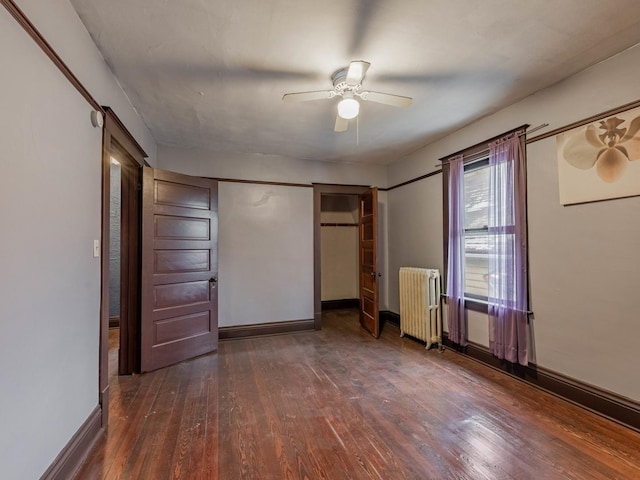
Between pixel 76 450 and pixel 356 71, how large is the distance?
290 cm

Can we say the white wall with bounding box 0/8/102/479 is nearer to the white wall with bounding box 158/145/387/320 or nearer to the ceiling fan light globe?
the ceiling fan light globe

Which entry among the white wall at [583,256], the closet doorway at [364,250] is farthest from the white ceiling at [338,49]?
the closet doorway at [364,250]

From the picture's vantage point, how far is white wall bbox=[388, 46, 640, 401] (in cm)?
213

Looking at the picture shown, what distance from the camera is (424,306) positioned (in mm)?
3824

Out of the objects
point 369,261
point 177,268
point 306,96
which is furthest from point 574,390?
point 177,268

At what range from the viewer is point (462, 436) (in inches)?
80.3

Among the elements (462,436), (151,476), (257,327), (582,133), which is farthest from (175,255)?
(582,133)

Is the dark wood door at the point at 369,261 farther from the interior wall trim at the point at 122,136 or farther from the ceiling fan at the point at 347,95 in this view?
the interior wall trim at the point at 122,136

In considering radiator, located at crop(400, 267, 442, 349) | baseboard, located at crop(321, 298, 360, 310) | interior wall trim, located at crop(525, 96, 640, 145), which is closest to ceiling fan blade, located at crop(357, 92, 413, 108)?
interior wall trim, located at crop(525, 96, 640, 145)

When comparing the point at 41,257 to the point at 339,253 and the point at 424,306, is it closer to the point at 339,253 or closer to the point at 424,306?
the point at 424,306

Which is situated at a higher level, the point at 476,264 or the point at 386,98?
the point at 386,98

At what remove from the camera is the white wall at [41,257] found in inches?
48.3

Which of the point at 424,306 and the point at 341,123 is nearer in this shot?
the point at 341,123

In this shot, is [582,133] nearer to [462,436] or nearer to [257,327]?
[462,436]
